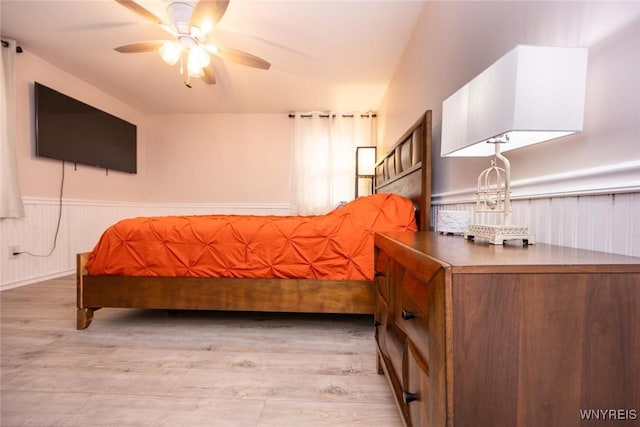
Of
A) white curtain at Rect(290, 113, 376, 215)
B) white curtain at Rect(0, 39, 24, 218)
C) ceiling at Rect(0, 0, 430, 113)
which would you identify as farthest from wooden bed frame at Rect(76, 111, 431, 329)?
white curtain at Rect(290, 113, 376, 215)


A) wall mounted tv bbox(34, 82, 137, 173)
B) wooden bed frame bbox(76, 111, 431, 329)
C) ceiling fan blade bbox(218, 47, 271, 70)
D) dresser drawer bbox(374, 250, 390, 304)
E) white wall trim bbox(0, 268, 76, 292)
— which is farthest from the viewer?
wall mounted tv bbox(34, 82, 137, 173)

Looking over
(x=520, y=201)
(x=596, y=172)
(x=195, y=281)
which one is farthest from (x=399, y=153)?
(x=195, y=281)

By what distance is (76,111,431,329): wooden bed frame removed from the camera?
162 cm

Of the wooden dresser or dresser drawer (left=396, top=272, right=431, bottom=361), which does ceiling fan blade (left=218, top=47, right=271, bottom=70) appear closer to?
dresser drawer (left=396, top=272, right=431, bottom=361)

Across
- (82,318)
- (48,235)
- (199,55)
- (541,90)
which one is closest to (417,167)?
(541,90)

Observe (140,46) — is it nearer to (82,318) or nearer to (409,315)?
(82,318)

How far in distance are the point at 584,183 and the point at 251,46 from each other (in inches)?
109

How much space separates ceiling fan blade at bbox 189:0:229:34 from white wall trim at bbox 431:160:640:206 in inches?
76.7

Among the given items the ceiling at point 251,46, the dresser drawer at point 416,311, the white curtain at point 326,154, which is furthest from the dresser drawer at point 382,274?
the white curtain at point 326,154

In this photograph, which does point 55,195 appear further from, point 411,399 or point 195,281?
point 411,399

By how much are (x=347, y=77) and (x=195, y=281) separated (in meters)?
2.78

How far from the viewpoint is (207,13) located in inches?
73.3

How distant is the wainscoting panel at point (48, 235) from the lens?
2.61 meters

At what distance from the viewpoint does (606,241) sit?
28.7 inches
